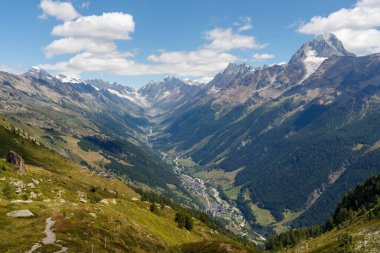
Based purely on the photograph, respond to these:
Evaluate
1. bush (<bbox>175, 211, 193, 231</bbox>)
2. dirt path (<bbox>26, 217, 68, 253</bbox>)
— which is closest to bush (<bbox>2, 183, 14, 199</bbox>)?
dirt path (<bbox>26, 217, 68, 253</bbox>)

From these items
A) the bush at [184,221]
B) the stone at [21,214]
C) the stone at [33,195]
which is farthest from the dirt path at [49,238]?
the bush at [184,221]

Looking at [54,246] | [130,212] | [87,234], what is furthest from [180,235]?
[54,246]

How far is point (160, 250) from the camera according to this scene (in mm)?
102875

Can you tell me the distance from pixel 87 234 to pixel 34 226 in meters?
10.3

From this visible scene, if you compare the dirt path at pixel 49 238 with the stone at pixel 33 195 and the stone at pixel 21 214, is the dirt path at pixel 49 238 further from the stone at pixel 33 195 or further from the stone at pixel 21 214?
the stone at pixel 33 195

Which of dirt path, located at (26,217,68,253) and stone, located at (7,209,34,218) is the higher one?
stone, located at (7,209,34,218)

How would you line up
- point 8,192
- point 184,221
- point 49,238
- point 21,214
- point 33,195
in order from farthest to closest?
point 184,221 → point 33,195 → point 8,192 → point 21,214 → point 49,238

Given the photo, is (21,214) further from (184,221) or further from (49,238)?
(184,221)

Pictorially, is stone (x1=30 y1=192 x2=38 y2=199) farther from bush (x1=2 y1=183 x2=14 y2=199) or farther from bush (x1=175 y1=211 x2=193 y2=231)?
bush (x1=175 y1=211 x2=193 y2=231)

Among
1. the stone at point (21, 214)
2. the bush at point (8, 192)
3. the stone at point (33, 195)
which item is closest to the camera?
the stone at point (21, 214)

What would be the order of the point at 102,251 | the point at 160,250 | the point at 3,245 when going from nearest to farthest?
the point at 3,245 < the point at 102,251 < the point at 160,250

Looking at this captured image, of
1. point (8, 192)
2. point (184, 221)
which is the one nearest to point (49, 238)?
point (8, 192)

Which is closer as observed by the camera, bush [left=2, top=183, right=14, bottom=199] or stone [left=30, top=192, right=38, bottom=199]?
bush [left=2, top=183, right=14, bottom=199]

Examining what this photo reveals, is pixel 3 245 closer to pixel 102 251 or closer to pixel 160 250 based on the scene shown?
pixel 102 251
